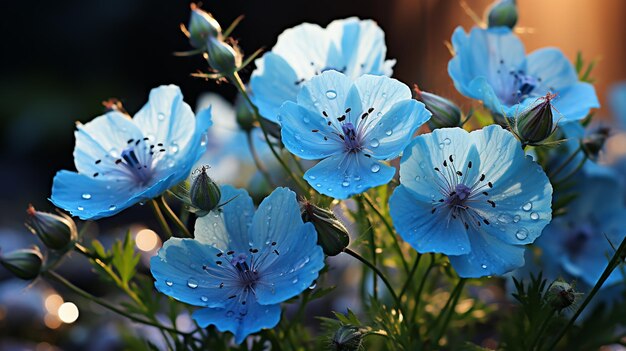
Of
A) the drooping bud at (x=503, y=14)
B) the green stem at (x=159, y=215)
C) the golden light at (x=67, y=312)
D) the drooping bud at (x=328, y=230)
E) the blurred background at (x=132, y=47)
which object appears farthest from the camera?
the blurred background at (x=132, y=47)

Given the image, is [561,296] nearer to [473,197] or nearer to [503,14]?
[473,197]

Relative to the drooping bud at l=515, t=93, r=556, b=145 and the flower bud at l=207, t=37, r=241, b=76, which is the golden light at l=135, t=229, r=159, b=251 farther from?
the drooping bud at l=515, t=93, r=556, b=145

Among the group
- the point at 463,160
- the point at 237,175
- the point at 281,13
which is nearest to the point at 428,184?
the point at 463,160

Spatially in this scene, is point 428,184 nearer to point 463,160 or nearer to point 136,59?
point 463,160

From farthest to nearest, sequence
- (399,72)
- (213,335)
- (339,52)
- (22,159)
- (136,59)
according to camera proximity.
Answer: (136,59), (22,159), (399,72), (339,52), (213,335)

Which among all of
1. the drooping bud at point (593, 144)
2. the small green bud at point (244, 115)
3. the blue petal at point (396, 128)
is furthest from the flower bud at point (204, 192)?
the drooping bud at point (593, 144)

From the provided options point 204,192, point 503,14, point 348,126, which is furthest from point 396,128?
point 503,14

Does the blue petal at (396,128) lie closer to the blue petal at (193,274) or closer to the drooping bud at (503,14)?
the blue petal at (193,274)
